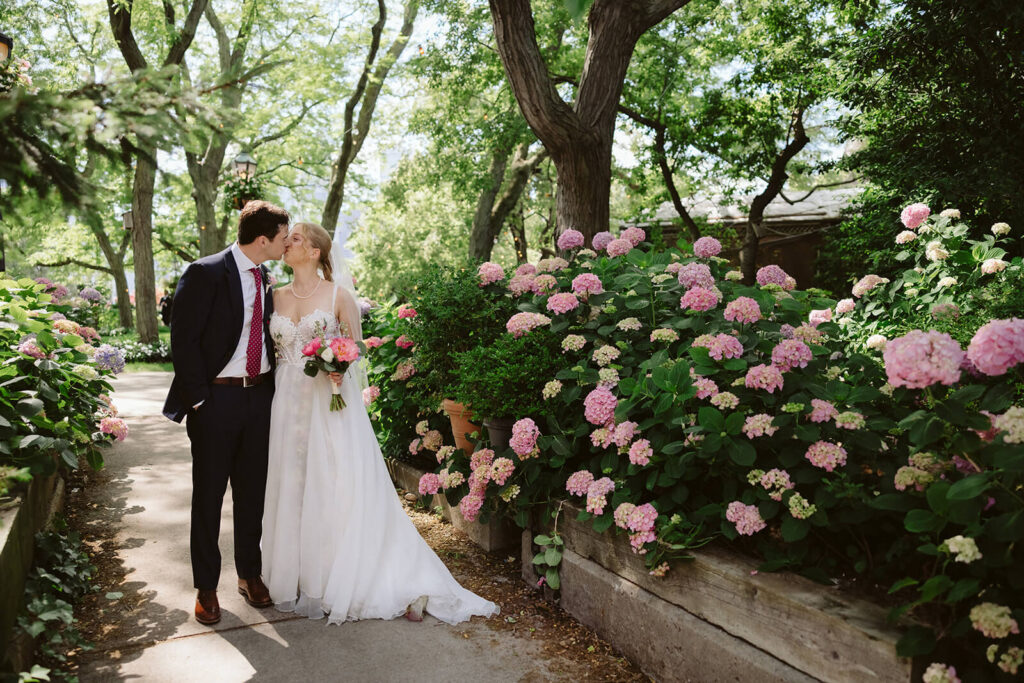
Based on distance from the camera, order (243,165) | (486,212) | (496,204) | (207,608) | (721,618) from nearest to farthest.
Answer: (721,618), (207,608), (243,165), (486,212), (496,204)

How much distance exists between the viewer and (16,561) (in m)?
2.94

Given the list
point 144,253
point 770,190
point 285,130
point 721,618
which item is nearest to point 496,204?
point 770,190

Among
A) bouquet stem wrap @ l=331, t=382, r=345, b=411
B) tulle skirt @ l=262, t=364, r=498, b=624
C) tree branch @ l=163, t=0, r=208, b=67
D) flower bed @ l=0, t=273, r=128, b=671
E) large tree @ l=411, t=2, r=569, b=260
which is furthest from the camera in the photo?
tree branch @ l=163, t=0, r=208, b=67

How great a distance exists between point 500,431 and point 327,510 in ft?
3.55

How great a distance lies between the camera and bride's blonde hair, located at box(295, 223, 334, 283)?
4049 millimetres

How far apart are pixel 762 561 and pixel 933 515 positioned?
2.49 feet

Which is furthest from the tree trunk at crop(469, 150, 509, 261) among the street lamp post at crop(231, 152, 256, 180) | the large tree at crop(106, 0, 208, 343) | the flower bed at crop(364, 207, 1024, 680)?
the flower bed at crop(364, 207, 1024, 680)

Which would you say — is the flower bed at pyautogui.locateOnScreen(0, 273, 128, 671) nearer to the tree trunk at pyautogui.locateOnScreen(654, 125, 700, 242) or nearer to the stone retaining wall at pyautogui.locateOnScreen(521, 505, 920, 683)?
the stone retaining wall at pyautogui.locateOnScreen(521, 505, 920, 683)

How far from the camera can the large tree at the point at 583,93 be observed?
250 inches

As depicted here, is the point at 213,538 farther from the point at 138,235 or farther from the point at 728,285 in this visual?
→ the point at 138,235

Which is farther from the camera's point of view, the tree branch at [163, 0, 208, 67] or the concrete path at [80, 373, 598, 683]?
the tree branch at [163, 0, 208, 67]

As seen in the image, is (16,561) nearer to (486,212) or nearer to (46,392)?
(46,392)

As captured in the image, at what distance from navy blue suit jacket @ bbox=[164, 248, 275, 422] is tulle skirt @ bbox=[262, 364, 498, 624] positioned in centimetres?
40

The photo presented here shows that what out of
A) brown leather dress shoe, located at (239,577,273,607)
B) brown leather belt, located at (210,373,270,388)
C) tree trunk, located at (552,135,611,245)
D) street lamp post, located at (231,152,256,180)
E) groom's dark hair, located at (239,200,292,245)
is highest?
street lamp post, located at (231,152,256,180)
